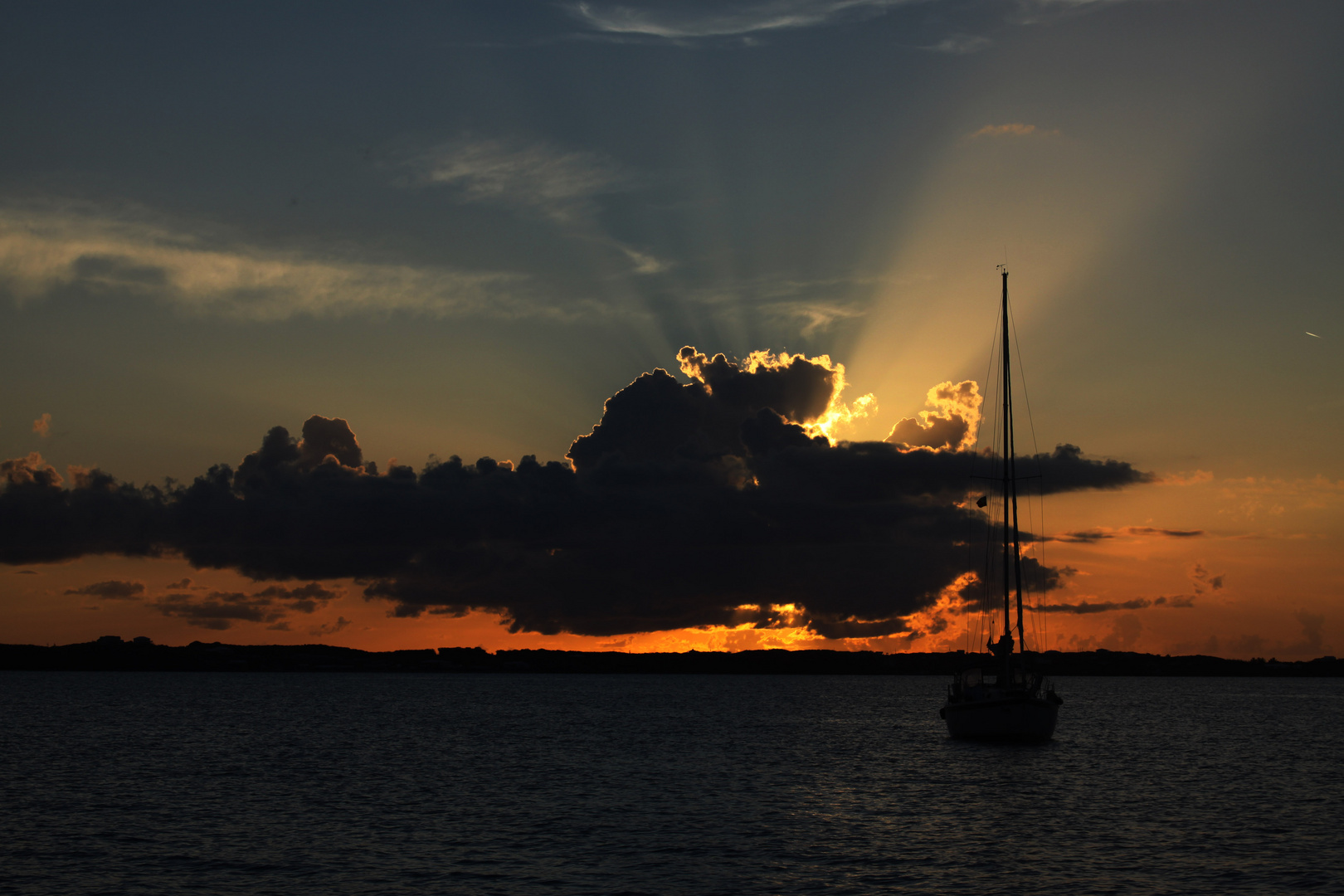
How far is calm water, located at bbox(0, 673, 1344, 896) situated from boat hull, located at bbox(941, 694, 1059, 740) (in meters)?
2.17

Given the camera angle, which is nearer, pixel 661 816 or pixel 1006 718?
pixel 661 816

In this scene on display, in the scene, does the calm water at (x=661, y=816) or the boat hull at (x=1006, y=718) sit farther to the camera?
the boat hull at (x=1006, y=718)

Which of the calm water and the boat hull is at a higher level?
the boat hull

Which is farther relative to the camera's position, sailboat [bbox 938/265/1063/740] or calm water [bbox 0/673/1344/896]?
sailboat [bbox 938/265/1063/740]

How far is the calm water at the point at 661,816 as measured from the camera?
43.6 m

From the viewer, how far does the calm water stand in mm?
43562

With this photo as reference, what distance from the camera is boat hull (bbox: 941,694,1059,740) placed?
83812 mm

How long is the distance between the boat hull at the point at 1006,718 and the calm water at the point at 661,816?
85.6 inches

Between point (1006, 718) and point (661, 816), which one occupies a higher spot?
point (1006, 718)

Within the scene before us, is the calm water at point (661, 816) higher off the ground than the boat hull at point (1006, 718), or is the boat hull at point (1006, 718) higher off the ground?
the boat hull at point (1006, 718)

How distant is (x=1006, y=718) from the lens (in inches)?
3361

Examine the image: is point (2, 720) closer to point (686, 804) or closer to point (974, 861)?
point (686, 804)

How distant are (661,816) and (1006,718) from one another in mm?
36413

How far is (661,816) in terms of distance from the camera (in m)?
60.0
